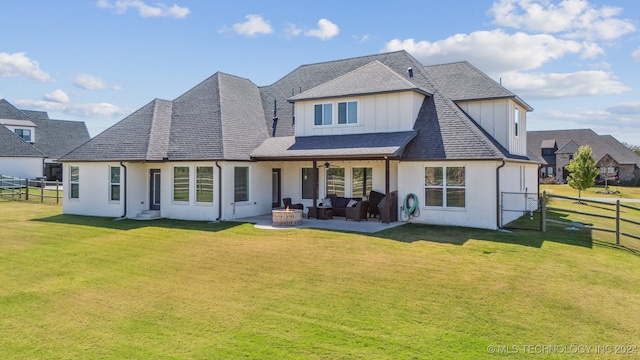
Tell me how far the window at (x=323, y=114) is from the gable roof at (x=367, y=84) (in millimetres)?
509

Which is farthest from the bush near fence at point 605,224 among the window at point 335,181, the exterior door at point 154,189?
the exterior door at point 154,189

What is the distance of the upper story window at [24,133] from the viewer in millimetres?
44031

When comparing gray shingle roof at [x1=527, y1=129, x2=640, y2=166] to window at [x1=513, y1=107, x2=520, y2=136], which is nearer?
window at [x1=513, y1=107, x2=520, y2=136]

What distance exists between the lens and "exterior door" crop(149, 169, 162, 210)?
1969 cm

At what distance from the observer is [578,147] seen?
54.5 metres

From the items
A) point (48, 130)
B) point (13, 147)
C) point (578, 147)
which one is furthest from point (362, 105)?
point (578, 147)

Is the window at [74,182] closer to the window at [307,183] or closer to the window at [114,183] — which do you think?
the window at [114,183]

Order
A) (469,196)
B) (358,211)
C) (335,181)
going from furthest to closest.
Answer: (335,181)
(358,211)
(469,196)

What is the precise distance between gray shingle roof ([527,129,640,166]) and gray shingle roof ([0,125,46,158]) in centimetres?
5593

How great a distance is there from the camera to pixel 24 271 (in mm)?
10102

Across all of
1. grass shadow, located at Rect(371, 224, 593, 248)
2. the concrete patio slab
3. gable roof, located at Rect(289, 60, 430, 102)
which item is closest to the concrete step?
the concrete patio slab

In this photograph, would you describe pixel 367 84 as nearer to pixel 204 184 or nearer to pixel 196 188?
pixel 204 184

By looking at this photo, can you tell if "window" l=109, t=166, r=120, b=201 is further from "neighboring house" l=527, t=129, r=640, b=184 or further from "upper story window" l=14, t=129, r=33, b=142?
"neighboring house" l=527, t=129, r=640, b=184

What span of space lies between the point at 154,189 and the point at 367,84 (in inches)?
436
